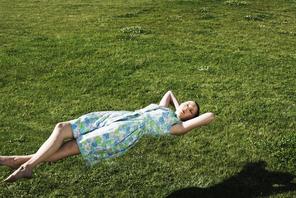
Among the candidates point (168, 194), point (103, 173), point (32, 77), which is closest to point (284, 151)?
point (168, 194)

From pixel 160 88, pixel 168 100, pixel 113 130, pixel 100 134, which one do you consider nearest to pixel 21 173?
pixel 100 134

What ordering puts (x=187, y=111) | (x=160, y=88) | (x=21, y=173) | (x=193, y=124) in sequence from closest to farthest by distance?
(x=21, y=173)
(x=193, y=124)
(x=187, y=111)
(x=160, y=88)

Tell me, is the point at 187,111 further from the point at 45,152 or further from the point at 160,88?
the point at 160,88

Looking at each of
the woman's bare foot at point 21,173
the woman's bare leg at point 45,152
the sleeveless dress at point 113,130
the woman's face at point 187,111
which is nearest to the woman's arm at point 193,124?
the sleeveless dress at point 113,130

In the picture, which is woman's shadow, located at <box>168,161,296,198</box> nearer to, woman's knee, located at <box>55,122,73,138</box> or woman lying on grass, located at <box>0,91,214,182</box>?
woman lying on grass, located at <box>0,91,214,182</box>

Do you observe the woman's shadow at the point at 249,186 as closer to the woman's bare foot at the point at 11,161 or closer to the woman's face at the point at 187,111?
the woman's face at the point at 187,111

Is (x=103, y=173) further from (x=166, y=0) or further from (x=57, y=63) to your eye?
(x=166, y=0)

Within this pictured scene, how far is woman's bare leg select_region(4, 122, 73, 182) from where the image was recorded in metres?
10.1

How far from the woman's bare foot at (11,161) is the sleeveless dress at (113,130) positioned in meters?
1.33

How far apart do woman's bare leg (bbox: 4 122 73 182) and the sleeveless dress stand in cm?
22

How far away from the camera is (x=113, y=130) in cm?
1102

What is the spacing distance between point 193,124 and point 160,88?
18.1ft

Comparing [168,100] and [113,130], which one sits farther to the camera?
[168,100]

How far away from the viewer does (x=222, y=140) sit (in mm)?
13477
